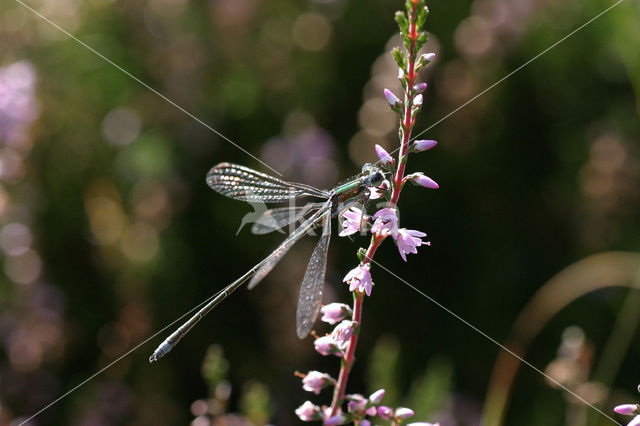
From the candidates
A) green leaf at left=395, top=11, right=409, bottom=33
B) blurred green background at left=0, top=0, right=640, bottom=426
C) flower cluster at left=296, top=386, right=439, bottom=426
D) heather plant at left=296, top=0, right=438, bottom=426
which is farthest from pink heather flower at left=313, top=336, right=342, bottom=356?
blurred green background at left=0, top=0, right=640, bottom=426

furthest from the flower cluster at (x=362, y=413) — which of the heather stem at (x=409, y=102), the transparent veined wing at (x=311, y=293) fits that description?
the heather stem at (x=409, y=102)

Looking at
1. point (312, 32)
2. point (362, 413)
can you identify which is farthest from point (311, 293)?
point (312, 32)

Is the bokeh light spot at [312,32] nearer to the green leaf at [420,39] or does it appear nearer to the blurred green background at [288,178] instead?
the blurred green background at [288,178]

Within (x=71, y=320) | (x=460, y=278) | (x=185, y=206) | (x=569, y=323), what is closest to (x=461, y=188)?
(x=460, y=278)

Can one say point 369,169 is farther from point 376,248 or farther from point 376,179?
point 376,248

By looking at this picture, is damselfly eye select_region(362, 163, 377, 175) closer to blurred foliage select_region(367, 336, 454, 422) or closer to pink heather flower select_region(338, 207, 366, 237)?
pink heather flower select_region(338, 207, 366, 237)
